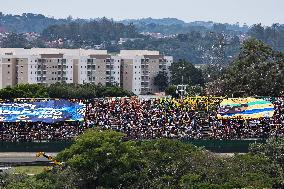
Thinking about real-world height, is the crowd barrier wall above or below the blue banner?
below

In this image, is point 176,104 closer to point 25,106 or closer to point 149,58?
point 25,106

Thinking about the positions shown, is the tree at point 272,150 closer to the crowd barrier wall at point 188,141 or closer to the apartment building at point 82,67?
the crowd barrier wall at point 188,141

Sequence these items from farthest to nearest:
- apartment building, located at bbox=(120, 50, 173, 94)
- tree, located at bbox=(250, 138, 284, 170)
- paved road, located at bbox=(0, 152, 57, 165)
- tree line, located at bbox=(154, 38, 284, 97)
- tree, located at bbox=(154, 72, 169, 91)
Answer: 1. tree, located at bbox=(154, 72, 169, 91)
2. apartment building, located at bbox=(120, 50, 173, 94)
3. tree line, located at bbox=(154, 38, 284, 97)
4. paved road, located at bbox=(0, 152, 57, 165)
5. tree, located at bbox=(250, 138, 284, 170)

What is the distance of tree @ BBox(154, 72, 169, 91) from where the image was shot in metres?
109

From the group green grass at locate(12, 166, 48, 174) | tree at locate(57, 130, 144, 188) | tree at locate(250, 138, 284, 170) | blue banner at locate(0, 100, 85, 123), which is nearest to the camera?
tree at locate(57, 130, 144, 188)

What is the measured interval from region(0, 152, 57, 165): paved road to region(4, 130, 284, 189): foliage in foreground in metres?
7.13

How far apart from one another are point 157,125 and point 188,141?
3.27 meters

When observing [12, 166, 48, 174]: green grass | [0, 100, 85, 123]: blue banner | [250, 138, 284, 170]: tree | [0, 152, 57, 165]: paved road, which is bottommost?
[12, 166, 48, 174]: green grass

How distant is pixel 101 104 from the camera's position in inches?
1982

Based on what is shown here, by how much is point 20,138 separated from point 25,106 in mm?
3819

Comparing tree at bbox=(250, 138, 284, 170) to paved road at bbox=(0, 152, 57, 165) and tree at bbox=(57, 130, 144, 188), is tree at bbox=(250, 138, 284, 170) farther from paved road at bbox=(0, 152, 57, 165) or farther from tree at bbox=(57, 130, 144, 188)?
paved road at bbox=(0, 152, 57, 165)

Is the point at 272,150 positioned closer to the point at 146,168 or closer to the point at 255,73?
the point at 146,168

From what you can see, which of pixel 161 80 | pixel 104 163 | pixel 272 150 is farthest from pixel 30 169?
pixel 161 80

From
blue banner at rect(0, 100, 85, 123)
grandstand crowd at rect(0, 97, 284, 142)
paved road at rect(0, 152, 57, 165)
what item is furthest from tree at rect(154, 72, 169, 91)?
paved road at rect(0, 152, 57, 165)
